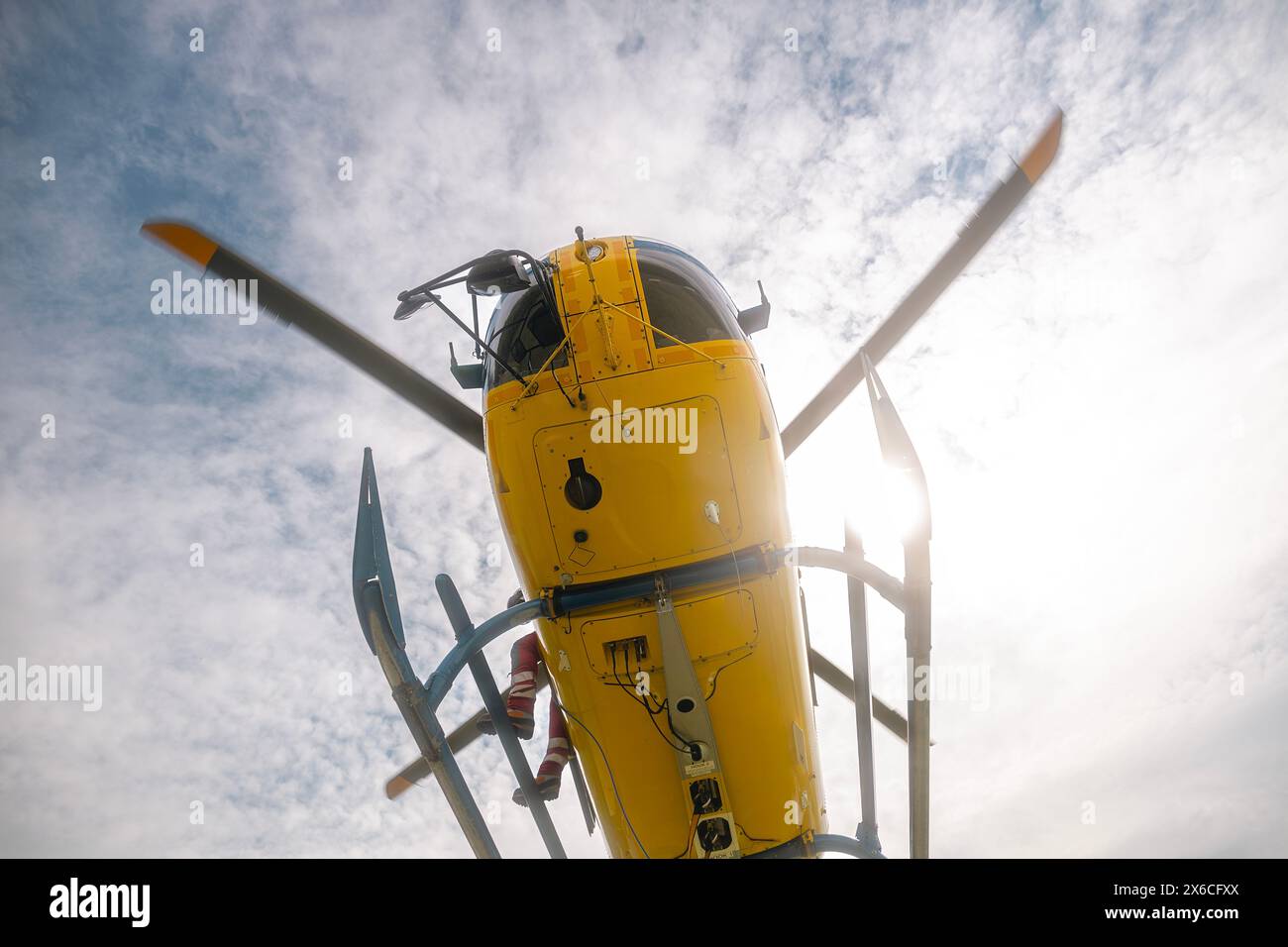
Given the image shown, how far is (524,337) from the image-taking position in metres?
6.32

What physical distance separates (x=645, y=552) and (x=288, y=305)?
11.7 ft

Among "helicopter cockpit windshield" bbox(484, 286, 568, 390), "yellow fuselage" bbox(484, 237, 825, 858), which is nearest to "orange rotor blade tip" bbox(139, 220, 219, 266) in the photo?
"helicopter cockpit windshield" bbox(484, 286, 568, 390)

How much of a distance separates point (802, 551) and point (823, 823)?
2.52 metres

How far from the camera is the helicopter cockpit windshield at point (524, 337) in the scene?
19.9 feet

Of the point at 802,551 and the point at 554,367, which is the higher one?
the point at 554,367

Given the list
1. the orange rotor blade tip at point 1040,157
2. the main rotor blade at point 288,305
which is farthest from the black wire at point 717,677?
the orange rotor blade tip at point 1040,157

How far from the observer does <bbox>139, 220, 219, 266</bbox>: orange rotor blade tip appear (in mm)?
6211

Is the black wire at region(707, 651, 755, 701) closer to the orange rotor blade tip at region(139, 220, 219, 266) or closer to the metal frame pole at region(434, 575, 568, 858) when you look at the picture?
the metal frame pole at region(434, 575, 568, 858)

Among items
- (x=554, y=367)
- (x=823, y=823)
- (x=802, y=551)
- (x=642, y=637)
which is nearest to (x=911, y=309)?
(x=802, y=551)

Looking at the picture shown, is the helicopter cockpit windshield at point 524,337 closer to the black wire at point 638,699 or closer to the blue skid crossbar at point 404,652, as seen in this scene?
the blue skid crossbar at point 404,652

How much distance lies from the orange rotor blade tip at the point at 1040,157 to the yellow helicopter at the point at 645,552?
0.06 feet
